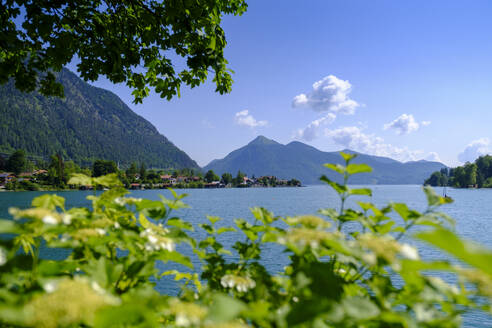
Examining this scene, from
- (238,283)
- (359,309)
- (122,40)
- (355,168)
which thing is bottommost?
(238,283)

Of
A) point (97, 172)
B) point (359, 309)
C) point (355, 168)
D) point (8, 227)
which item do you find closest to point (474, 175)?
point (97, 172)

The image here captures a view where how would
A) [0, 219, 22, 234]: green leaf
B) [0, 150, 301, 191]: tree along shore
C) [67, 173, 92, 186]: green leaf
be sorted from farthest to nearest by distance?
[0, 150, 301, 191]: tree along shore < [67, 173, 92, 186]: green leaf < [0, 219, 22, 234]: green leaf

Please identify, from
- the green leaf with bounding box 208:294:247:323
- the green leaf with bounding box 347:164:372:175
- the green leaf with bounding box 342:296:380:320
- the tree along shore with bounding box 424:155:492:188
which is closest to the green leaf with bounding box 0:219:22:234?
the green leaf with bounding box 208:294:247:323

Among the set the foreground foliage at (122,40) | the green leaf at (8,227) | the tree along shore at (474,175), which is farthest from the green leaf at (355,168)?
the tree along shore at (474,175)

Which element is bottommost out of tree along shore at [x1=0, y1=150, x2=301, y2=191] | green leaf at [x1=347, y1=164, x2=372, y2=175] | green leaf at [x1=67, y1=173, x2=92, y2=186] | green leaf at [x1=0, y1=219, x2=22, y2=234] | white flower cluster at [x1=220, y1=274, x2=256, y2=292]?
tree along shore at [x1=0, y1=150, x2=301, y2=191]

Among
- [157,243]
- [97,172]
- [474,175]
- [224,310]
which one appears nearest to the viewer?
[224,310]

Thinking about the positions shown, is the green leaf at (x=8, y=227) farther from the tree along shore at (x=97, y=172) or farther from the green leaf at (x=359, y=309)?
the tree along shore at (x=97, y=172)

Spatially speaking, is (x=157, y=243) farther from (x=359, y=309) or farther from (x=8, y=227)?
(x=359, y=309)

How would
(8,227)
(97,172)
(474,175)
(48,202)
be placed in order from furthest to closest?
1. (474,175)
2. (97,172)
3. (48,202)
4. (8,227)

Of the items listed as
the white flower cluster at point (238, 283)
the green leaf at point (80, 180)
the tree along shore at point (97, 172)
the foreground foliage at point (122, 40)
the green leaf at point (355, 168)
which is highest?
the foreground foliage at point (122, 40)

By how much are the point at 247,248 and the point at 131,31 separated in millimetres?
6102

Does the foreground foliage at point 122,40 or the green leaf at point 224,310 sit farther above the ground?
the foreground foliage at point 122,40

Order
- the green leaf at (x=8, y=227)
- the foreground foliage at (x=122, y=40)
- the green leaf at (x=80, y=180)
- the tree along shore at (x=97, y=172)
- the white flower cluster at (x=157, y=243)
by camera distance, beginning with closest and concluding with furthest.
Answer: the green leaf at (x=8, y=227), the white flower cluster at (x=157, y=243), the green leaf at (x=80, y=180), the foreground foliage at (x=122, y=40), the tree along shore at (x=97, y=172)

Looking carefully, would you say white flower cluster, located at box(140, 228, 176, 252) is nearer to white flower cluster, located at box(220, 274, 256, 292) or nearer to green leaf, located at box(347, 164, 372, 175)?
white flower cluster, located at box(220, 274, 256, 292)
